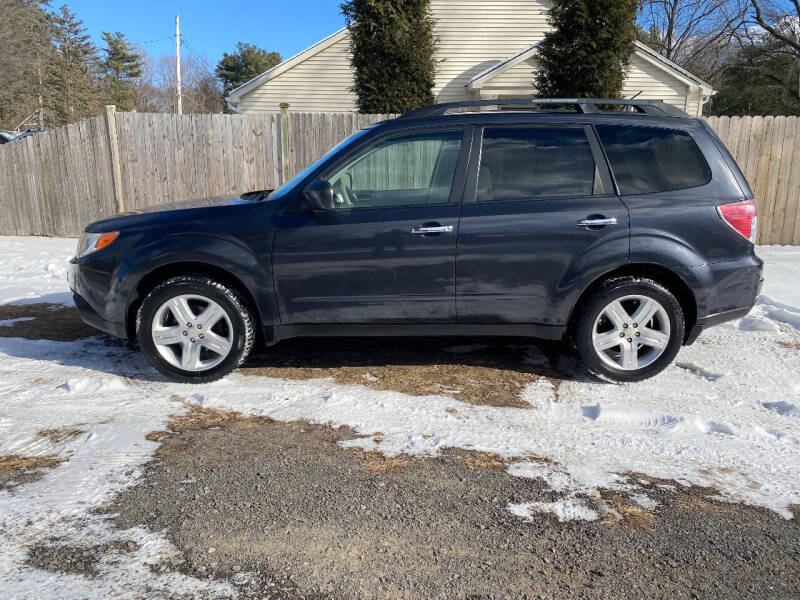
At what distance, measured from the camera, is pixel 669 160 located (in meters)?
4.24

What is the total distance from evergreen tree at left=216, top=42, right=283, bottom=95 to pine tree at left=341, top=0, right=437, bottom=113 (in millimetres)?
47610

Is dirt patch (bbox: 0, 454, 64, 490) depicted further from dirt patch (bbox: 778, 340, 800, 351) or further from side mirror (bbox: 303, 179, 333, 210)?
dirt patch (bbox: 778, 340, 800, 351)

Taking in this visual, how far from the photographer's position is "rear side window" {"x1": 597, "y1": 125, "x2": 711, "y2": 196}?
4.20m

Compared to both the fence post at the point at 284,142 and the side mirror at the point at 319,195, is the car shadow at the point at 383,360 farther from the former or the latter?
the fence post at the point at 284,142

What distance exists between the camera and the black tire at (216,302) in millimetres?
4180

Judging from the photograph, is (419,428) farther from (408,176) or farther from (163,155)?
(163,155)

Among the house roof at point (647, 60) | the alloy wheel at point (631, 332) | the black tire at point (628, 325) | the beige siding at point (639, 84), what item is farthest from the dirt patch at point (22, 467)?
the beige siding at point (639, 84)

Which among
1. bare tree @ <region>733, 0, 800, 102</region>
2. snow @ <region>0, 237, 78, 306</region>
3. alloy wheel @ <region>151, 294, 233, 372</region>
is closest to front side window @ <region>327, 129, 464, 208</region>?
alloy wheel @ <region>151, 294, 233, 372</region>

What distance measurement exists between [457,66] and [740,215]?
1448cm

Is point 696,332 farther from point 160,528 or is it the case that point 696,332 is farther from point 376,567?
point 160,528

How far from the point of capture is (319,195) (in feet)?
13.3

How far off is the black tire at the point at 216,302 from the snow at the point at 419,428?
0.14 metres

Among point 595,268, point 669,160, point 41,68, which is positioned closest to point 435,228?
point 595,268

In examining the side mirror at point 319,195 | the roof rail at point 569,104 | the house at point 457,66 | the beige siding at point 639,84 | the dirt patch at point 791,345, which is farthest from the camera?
the house at point 457,66
